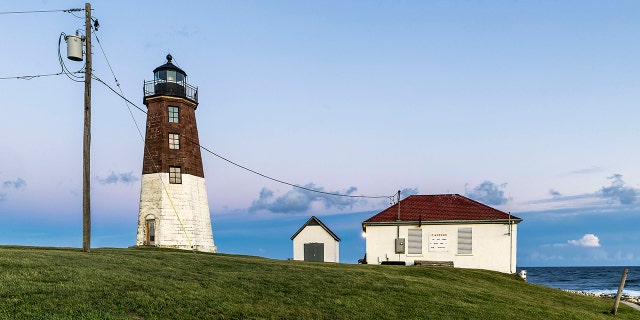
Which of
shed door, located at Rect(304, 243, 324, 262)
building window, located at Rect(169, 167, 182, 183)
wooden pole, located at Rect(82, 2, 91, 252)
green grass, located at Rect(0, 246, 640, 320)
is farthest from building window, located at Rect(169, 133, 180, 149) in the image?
green grass, located at Rect(0, 246, 640, 320)

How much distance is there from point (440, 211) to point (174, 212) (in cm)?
2001

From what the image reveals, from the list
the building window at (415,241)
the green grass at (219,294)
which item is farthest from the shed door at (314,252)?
the green grass at (219,294)

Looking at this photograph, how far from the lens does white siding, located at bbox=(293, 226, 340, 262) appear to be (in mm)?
38875

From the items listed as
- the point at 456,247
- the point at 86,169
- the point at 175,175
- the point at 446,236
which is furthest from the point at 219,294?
the point at 175,175

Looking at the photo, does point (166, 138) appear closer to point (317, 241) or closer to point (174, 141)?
point (174, 141)

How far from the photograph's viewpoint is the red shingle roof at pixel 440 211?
30188 millimetres

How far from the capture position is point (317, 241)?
3950cm

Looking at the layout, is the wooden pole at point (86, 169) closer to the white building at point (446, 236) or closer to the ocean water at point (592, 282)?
the white building at point (446, 236)

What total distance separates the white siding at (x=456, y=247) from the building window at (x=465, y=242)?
0.21 m

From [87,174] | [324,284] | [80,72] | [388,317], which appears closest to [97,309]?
[388,317]

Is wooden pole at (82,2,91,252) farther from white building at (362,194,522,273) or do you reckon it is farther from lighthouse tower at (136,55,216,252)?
white building at (362,194,522,273)

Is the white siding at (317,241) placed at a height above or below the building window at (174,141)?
below

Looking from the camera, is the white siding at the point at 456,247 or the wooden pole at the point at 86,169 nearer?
the wooden pole at the point at 86,169

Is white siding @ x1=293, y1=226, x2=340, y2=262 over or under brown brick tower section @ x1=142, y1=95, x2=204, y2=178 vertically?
under
